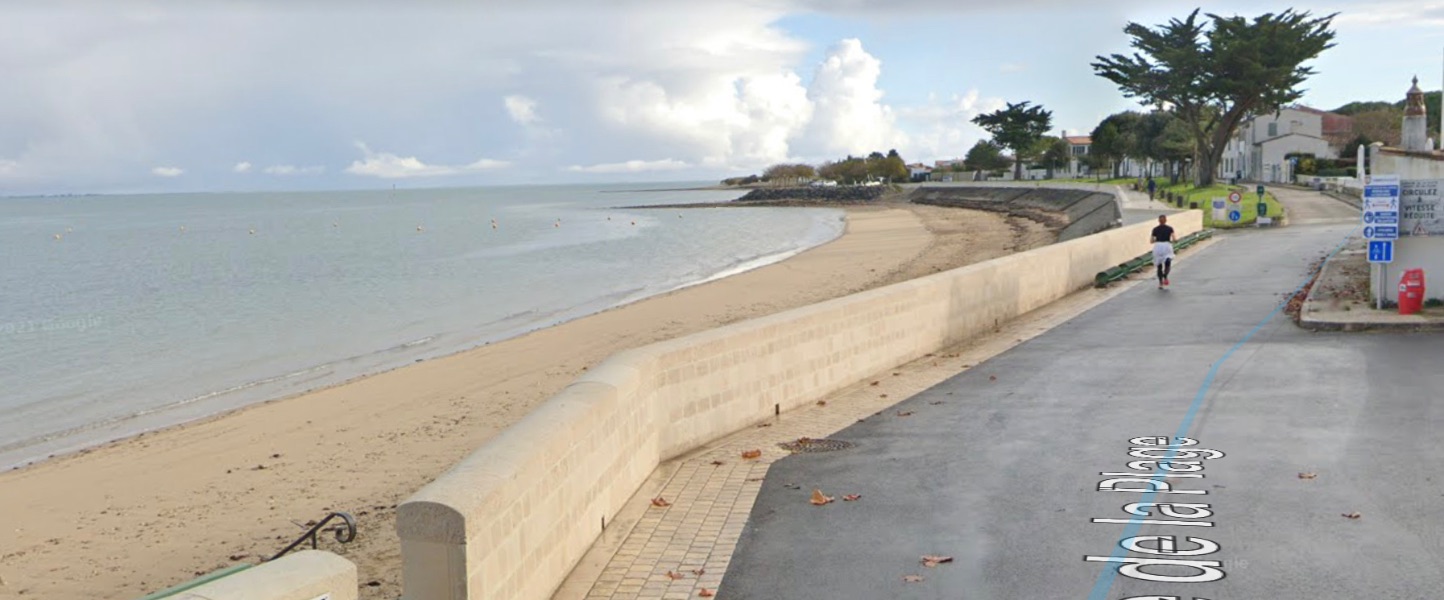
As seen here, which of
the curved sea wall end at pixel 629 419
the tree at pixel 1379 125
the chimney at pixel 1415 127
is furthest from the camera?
the tree at pixel 1379 125

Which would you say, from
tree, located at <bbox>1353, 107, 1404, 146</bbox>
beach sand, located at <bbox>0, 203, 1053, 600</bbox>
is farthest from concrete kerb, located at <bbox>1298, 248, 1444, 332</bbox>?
tree, located at <bbox>1353, 107, 1404, 146</bbox>

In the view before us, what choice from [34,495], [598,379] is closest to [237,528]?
[34,495]

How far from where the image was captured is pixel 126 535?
41.9 feet

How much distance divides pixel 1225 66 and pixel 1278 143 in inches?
1510

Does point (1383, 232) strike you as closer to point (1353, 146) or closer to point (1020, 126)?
point (1353, 146)

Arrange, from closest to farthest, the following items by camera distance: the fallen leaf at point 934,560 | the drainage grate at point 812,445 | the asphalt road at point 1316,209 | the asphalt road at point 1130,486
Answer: the asphalt road at point 1130,486
the fallen leaf at point 934,560
the drainage grate at point 812,445
the asphalt road at point 1316,209

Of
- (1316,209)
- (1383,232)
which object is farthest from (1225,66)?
(1383,232)

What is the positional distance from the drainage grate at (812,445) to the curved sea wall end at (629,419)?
723mm

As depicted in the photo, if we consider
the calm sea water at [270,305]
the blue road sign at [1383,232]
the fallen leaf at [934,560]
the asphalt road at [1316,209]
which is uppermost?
the blue road sign at [1383,232]

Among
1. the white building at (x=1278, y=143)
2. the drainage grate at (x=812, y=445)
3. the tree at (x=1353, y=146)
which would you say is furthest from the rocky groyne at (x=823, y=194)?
the drainage grate at (x=812, y=445)

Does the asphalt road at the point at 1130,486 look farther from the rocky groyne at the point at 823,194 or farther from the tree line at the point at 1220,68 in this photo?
the rocky groyne at the point at 823,194

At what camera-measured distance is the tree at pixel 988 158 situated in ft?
495

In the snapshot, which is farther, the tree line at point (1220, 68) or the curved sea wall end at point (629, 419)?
the tree line at point (1220, 68)

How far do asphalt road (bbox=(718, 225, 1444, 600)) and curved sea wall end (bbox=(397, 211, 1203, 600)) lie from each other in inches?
40.7
